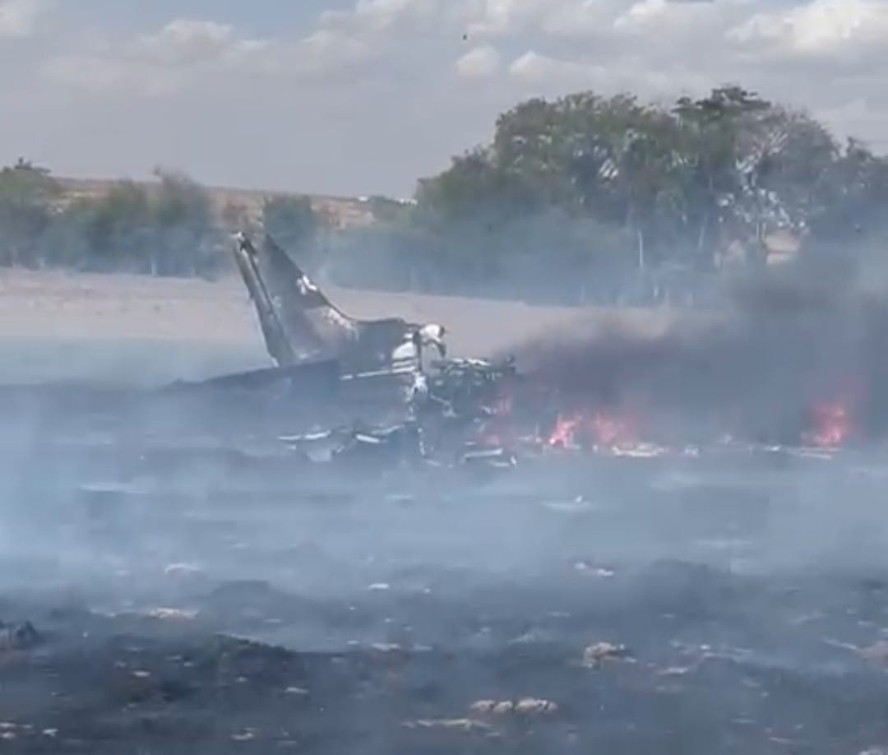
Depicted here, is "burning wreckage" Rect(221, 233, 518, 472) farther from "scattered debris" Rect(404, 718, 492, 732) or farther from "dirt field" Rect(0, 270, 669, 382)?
"scattered debris" Rect(404, 718, 492, 732)

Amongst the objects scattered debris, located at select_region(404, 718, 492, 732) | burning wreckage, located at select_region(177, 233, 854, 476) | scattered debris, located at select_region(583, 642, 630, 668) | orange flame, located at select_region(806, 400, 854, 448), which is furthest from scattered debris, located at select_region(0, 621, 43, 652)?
orange flame, located at select_region(806, 400, 854, 448)

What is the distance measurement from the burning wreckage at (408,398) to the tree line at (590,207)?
8.17m

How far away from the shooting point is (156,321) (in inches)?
1745

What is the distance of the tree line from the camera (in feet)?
123

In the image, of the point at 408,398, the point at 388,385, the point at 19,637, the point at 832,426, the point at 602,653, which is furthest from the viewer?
the point at 832,426

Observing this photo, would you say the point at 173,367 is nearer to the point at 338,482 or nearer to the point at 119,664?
the point at 338,482

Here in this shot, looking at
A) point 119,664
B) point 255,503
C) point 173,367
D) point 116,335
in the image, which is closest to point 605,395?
point 255,503

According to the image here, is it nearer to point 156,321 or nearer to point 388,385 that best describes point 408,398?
point 388,385

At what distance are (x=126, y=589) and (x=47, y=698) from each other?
4091 millimetres

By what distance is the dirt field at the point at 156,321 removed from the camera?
3772cm

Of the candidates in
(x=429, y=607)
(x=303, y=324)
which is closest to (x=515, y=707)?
(x=429, y=607)

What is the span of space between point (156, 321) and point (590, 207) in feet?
39.4

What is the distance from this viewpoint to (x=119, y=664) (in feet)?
45.1

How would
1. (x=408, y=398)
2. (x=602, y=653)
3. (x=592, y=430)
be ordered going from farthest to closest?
1. (x=592, y=430)
2. (x=408, y=398)
3. (x=602, y=653)
